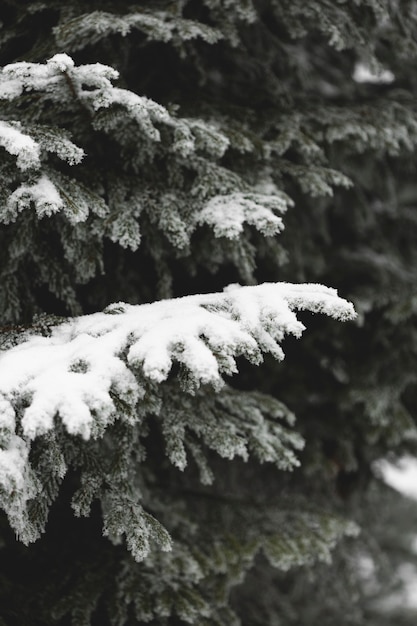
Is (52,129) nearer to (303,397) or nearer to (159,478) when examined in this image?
(159,478)

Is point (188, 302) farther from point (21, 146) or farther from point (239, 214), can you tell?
point (21, 146)

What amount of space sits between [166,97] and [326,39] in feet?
6.46

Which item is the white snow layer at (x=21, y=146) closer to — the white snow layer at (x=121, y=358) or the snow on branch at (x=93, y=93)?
the snow on branch at (x=93, y=93)

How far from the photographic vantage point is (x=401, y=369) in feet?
12.1

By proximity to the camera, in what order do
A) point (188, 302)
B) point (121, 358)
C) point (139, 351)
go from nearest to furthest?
point (139, 351) < point (121, 358) < point (188, 302)

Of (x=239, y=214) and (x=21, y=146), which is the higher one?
(x=21, y=146)

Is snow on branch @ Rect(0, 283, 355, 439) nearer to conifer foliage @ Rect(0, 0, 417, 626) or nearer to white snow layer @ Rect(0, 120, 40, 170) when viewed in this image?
conifer foliage @ Rect(0, 0, 417, 626)

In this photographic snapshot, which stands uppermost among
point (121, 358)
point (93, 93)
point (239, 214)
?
point (93, 93)

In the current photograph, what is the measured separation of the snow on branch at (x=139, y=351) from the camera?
61.5 inches

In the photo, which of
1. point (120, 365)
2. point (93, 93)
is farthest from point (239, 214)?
point (120, 365)

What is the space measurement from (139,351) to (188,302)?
0.35 m

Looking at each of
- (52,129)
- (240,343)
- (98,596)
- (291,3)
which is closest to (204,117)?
(291,3)

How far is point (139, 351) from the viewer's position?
1678 mm

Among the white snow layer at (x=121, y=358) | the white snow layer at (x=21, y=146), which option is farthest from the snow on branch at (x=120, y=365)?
the white snow layer at (x=21, y=146)
